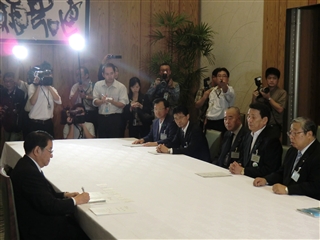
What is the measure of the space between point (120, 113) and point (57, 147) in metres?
1.81

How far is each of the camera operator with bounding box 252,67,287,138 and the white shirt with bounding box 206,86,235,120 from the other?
1.57 feet

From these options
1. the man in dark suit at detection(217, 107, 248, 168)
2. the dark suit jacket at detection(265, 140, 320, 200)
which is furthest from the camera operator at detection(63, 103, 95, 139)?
the dark suit jacket at detection(265, 140, 320, 200)

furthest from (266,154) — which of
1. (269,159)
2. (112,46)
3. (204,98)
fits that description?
(112,46)

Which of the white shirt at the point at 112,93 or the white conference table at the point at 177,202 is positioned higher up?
the white shirt at the point at 112,93

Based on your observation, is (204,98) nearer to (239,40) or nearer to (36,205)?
(239,40)

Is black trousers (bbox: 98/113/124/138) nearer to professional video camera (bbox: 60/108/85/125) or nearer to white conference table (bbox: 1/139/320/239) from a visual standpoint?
professional video camera (bbox: 60/108/85/125)

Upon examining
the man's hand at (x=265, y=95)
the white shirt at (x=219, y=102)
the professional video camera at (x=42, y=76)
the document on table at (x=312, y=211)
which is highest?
the professional video camera at (x=42, y=76)

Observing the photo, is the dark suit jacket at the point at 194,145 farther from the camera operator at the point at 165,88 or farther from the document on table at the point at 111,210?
the document on table at the point at 111,210

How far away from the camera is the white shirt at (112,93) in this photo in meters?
6.66

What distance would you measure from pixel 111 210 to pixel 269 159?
1654 millimetres

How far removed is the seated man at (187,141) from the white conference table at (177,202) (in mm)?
361

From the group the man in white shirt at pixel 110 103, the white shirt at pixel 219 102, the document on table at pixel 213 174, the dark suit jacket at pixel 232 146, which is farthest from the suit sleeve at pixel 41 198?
the white shirt at pixel 219 102

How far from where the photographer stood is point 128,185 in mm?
3230

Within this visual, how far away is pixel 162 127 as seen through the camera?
18.2 feet
